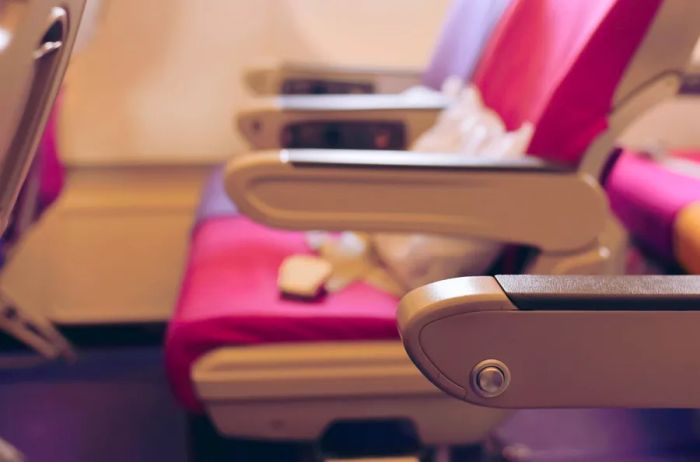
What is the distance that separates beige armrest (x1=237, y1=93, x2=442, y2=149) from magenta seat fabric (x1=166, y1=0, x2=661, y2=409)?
0.33 meters

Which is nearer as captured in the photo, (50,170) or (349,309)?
(349,309)

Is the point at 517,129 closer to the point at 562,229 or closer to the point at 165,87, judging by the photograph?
the point at 562,229

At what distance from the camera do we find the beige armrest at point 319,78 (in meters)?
1.78

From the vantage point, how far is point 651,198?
50.8 inches

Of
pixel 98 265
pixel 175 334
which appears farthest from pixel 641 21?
pixel 98 265

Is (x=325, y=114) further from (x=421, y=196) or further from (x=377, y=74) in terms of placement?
(x=421, y=196)

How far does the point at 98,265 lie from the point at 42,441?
53cm

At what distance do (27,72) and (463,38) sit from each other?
3.73 feet

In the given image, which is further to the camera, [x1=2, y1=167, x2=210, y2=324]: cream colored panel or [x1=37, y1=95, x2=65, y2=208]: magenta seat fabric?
[x1=2, y1=167, x2=210, y2=324]: cream colored panel

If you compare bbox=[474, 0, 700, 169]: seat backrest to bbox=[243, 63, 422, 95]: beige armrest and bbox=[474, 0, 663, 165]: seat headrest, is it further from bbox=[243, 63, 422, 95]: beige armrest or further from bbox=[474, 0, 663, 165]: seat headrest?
bbox=[243, 63, 422, 95]: beige armrest

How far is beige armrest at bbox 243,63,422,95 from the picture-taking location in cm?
178

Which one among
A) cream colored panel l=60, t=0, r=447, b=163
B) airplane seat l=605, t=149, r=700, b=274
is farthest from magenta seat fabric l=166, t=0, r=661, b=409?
cream colored panel l=60, t=0, r=447, b=163

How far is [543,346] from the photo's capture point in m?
0.61

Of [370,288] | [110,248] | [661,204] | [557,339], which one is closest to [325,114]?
[370,288]
